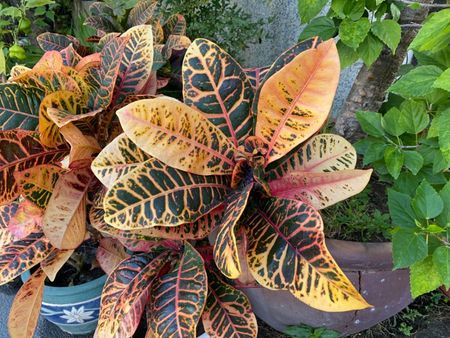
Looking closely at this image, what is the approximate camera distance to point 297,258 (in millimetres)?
683

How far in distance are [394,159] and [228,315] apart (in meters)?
0.51

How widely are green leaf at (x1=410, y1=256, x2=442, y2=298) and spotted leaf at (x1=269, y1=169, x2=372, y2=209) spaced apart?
321 millimetres

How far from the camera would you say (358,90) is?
1.30 m

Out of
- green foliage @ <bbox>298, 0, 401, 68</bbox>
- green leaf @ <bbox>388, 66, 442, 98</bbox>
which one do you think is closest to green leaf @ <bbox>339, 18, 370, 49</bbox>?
green foliage @ <bbox>298, 0, 401, 68</bbox>

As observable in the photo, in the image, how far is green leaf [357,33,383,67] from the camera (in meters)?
0.99

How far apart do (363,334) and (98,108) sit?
1050 mm

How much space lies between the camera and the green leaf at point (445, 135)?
751 mm

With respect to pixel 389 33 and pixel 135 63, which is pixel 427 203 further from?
pixel 135 63

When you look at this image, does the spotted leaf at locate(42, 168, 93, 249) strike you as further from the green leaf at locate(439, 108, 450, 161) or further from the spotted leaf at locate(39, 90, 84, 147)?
the green leaf at locate(439, 108, 450, 161)

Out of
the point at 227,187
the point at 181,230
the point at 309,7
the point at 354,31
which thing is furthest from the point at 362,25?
the point at 181,230

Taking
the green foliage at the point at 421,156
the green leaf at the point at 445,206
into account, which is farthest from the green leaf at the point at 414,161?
the green leaf at the point at 445,206

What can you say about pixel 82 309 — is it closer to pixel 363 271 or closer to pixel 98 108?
pixel 98 108

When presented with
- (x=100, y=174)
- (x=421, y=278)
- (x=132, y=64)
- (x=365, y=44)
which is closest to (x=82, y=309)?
(x=100, y=174)

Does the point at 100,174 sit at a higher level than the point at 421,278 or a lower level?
higher
